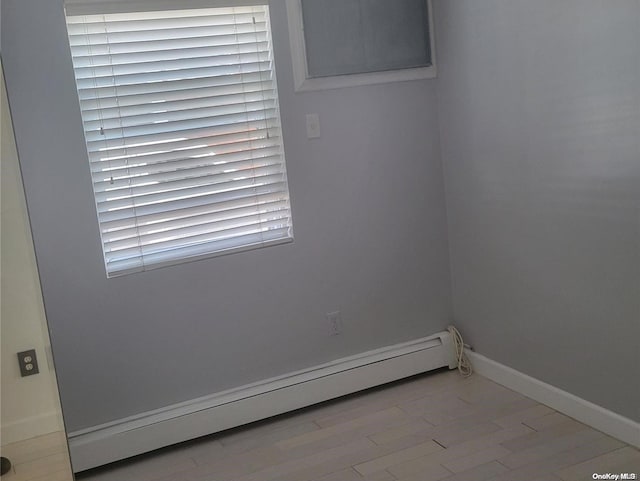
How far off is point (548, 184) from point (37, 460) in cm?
214

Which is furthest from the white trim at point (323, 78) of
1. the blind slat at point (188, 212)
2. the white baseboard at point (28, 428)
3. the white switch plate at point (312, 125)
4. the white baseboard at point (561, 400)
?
the white baseboard at point (28, 428)

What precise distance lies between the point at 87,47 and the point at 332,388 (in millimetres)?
1807

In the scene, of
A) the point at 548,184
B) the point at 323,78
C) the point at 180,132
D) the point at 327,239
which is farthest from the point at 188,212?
the point at 548,184

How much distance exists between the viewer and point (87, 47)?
9.18 ft

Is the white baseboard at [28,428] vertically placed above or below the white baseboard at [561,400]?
above

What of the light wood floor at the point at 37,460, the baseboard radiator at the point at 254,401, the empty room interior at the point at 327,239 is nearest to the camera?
the light wood floor at the point at 37,460

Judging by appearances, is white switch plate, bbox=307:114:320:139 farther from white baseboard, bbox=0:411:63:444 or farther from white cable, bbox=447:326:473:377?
white baseboard, bbox=0:411:63:444

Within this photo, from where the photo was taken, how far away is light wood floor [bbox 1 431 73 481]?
229 cm

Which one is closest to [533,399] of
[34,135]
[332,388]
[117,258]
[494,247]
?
[494,247]

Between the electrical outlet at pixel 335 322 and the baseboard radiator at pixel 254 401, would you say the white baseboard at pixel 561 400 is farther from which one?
the electrical outlet at pixel 335 322

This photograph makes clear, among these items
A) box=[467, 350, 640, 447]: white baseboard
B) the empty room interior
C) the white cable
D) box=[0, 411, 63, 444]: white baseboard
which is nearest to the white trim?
the empty room interior

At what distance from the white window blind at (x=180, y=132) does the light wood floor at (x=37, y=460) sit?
807 millimetres

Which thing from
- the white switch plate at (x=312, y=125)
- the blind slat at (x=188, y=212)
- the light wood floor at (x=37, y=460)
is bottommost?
the light wood floor at (x=37, y=460)

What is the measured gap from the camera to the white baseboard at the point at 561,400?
2652 mm
